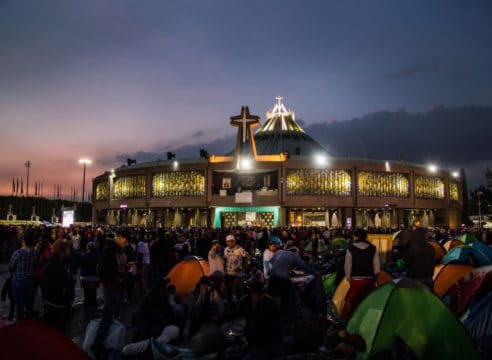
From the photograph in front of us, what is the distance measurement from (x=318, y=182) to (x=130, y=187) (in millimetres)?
26761

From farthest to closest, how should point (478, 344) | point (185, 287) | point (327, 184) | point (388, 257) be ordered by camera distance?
point (327, 184)
point (388, 257)
point (185, 287)
point (478, 344)

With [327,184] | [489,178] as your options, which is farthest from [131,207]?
[489,178]

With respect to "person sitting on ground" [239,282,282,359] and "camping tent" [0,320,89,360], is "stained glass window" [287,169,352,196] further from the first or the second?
"camping tent" [0,320,89,360]

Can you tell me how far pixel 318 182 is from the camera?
49281 millimetres

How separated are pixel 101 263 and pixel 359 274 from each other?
15.8ft

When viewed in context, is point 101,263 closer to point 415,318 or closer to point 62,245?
point 62,245

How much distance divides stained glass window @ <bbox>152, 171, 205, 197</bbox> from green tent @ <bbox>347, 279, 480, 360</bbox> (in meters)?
45.0

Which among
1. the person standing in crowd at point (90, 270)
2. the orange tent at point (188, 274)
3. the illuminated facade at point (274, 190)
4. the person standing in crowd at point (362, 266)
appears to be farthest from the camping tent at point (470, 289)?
the illuminated facade at point (274, 190)

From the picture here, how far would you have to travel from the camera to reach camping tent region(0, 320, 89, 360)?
3668 millimetres

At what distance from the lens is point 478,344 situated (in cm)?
630

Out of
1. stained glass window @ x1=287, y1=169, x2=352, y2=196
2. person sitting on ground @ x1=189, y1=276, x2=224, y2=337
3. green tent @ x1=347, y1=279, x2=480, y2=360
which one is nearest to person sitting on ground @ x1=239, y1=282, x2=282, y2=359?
green tent @ x1=347, y1=279, x2=480, y2=360

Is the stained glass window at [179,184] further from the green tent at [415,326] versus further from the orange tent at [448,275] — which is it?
the green tent at [415,326]

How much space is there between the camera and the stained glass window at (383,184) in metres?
50.8

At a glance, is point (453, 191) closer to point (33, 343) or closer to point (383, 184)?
point (383, 184)
